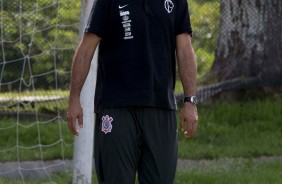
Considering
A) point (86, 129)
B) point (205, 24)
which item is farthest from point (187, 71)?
point (205, 24)

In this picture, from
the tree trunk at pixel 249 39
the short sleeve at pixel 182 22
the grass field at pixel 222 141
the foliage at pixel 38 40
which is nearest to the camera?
the short sleeve at pixel 182 22

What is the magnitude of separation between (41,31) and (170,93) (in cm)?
519

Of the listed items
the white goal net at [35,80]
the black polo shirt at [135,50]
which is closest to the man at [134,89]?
the black polo shirt at [135,50]

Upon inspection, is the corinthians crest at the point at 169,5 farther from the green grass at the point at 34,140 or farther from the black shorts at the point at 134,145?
the green grass at the point at 34,140

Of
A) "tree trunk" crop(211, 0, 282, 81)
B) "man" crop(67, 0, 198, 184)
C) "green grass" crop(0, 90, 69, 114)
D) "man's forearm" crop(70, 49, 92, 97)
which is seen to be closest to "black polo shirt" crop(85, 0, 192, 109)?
"man" crop(67, 0, 198, 184)

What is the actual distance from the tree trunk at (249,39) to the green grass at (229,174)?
3.07 meters

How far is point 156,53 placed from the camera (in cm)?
494

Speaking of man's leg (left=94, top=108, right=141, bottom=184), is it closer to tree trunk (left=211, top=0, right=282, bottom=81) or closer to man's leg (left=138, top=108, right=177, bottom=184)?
man's leg (left=138, top=108, right=177, bottom=184)

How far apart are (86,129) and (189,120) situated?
6.63ft

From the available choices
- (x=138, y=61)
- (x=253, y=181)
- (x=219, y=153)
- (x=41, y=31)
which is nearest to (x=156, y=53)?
(x=138, y=61)

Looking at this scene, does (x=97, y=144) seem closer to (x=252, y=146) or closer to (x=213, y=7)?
(x=252, y=146)

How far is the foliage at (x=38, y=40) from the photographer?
964cm

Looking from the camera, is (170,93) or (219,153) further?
(219,153)

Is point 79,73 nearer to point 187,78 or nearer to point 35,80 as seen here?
point 187,78
